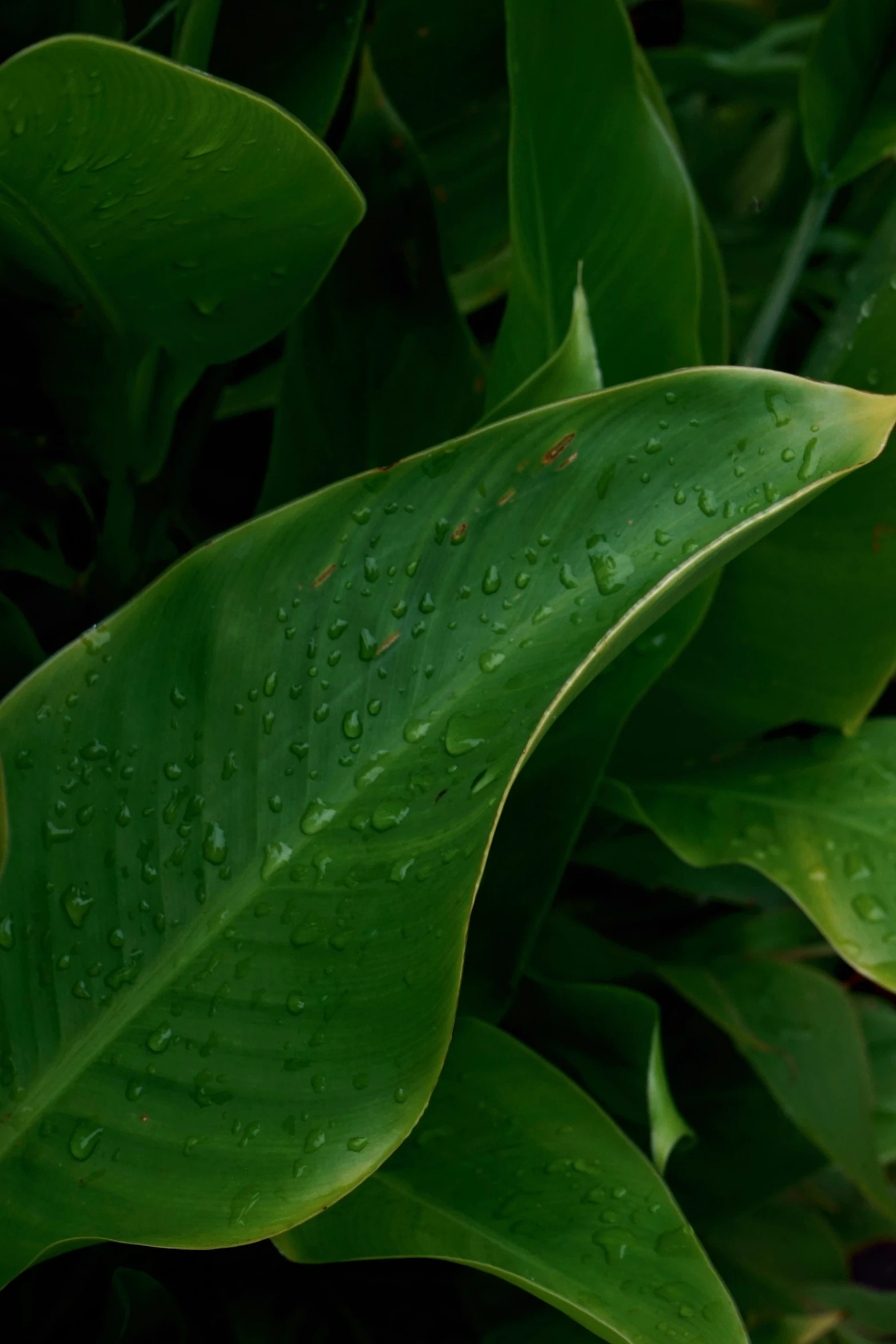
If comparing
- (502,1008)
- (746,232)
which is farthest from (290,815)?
(746,232)

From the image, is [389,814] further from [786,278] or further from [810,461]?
[786,278]

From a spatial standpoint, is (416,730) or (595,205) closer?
(416,730)

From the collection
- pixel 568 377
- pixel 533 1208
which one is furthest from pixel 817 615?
pixel 533 1208

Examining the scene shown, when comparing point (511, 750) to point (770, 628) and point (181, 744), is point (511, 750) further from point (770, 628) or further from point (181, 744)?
point (770, 628)

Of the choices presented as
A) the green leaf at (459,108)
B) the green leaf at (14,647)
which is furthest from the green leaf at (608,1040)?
the green leaf at (459,108)

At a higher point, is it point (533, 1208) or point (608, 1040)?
point (533, 1208)

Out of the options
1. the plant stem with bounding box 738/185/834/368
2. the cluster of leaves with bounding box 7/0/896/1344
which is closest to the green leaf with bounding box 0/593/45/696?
the cluster of leaves with bounding box 7/0/896/1344

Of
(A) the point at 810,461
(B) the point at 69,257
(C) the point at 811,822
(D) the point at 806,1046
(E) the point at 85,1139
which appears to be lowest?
(D) the point at 806,1046
